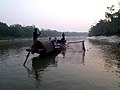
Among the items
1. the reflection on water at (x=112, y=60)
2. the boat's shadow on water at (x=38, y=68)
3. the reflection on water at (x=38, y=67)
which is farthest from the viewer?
the reflection on water at (x=112, y=60)

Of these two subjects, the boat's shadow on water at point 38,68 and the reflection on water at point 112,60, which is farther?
the reflection on water at point 112,60

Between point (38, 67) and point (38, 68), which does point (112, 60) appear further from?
point (38, 68)

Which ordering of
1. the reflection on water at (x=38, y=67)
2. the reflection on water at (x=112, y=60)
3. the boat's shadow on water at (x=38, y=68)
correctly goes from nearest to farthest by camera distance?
1. the boat's shadow on water at (x=38, y=68)
2. the reflection on water at (x=38, y=67)
3. the reflection on water at (x=112, y=60)

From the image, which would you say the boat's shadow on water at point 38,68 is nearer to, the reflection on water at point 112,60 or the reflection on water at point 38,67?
the reflection on water at point 38,67

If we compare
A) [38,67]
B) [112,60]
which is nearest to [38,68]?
[38,67]

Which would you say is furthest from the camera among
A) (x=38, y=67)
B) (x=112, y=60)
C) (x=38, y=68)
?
(x=112, y=60)

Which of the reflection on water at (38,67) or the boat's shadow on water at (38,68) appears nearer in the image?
the boat's shadow on water at (38,68)

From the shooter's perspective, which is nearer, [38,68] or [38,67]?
[38,68]

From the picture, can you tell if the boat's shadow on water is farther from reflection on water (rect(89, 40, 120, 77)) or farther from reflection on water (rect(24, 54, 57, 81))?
reflection on water (rect(89, 40, 120, 77))

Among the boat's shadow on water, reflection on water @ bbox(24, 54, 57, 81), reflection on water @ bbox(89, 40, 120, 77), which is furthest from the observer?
reflection on water @ bbox(89, 40, 120, 77)

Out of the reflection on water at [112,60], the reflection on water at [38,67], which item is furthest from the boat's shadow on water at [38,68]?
the reflection on water at [112,60]

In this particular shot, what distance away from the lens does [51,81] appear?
13.1 meters

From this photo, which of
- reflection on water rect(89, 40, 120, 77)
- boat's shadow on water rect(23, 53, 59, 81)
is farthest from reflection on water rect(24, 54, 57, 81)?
reflection on water rect(89, 40, 120, 77)

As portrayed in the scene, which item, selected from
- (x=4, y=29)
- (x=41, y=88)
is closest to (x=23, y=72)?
(x=41, y=88)
